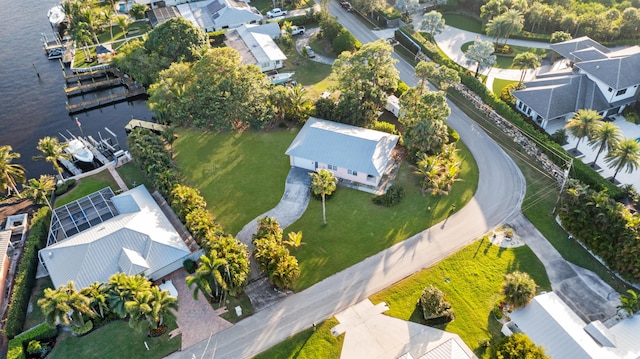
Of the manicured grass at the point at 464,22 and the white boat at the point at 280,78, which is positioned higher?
the manicured grass at the point at 464,22

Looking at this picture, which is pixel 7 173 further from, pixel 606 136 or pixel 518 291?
pixel 606 136

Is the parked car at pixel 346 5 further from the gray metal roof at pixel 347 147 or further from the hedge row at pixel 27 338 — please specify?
the hedge row at pixel 27 338

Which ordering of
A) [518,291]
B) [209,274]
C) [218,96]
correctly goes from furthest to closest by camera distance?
[218,96] → [209,274] → [518,291]

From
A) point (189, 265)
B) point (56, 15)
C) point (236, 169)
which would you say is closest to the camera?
point (189, 265)

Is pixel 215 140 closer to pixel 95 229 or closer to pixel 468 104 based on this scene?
pixel 95 229

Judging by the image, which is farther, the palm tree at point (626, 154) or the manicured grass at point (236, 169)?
the manicured grass at point (236, 169)

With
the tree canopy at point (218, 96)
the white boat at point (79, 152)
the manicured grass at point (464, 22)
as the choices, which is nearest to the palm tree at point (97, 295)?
the white boat at point (79, 152)

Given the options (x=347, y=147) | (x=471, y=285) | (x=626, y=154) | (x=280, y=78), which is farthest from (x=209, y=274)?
(x=626, y=154)

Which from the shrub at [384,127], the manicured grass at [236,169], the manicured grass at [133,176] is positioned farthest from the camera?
the shrub at [384,127]
